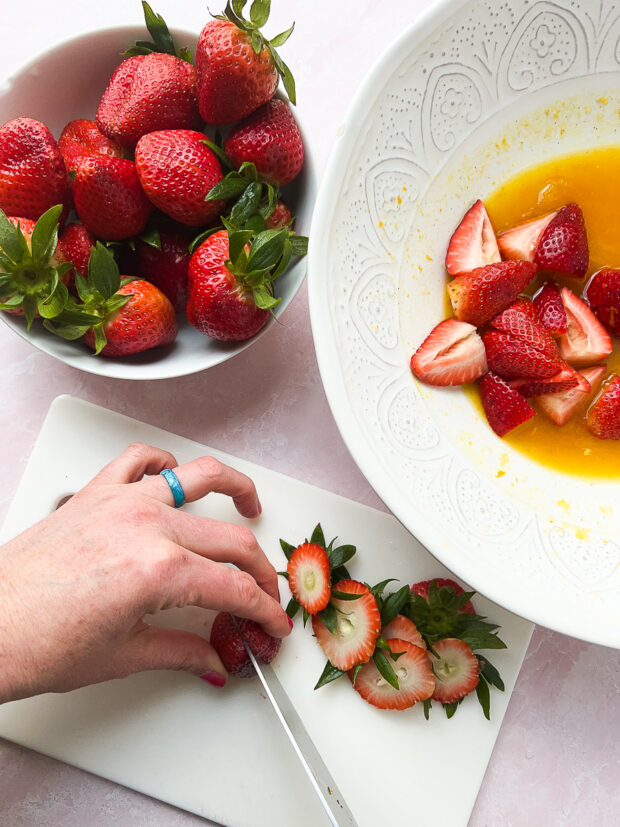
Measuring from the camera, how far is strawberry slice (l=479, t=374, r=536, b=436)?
3.44 feet

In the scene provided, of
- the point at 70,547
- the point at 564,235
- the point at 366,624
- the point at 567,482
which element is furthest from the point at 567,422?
the point at 70,547

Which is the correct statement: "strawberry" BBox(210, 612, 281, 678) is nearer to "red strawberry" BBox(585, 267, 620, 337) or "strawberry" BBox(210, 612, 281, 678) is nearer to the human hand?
the human hand

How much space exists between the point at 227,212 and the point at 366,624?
0.64 meters

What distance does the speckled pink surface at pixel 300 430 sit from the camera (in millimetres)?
1154

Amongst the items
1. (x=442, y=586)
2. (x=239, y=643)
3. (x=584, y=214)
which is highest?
(x=584, y=214)

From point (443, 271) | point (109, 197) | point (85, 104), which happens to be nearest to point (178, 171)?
point (109, 197)

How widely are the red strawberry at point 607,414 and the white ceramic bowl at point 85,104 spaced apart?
501mm

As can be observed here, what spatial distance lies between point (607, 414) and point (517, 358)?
7.2 inches

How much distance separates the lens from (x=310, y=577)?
109cm

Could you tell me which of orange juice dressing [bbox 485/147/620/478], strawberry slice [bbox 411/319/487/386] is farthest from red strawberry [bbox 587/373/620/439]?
strawberry slice [bbox 411/319/487/386]

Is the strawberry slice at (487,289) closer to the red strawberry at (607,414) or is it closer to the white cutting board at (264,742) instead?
the red strawberry at (607,414)

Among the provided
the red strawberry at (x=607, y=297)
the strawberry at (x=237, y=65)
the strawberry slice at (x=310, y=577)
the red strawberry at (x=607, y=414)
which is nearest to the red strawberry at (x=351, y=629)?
the strawberry slice at (x=310, y=577)

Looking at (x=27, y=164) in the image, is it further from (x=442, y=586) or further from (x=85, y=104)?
(x=442, y=586)

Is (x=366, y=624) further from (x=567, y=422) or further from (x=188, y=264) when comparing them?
(x=188, y=264)
